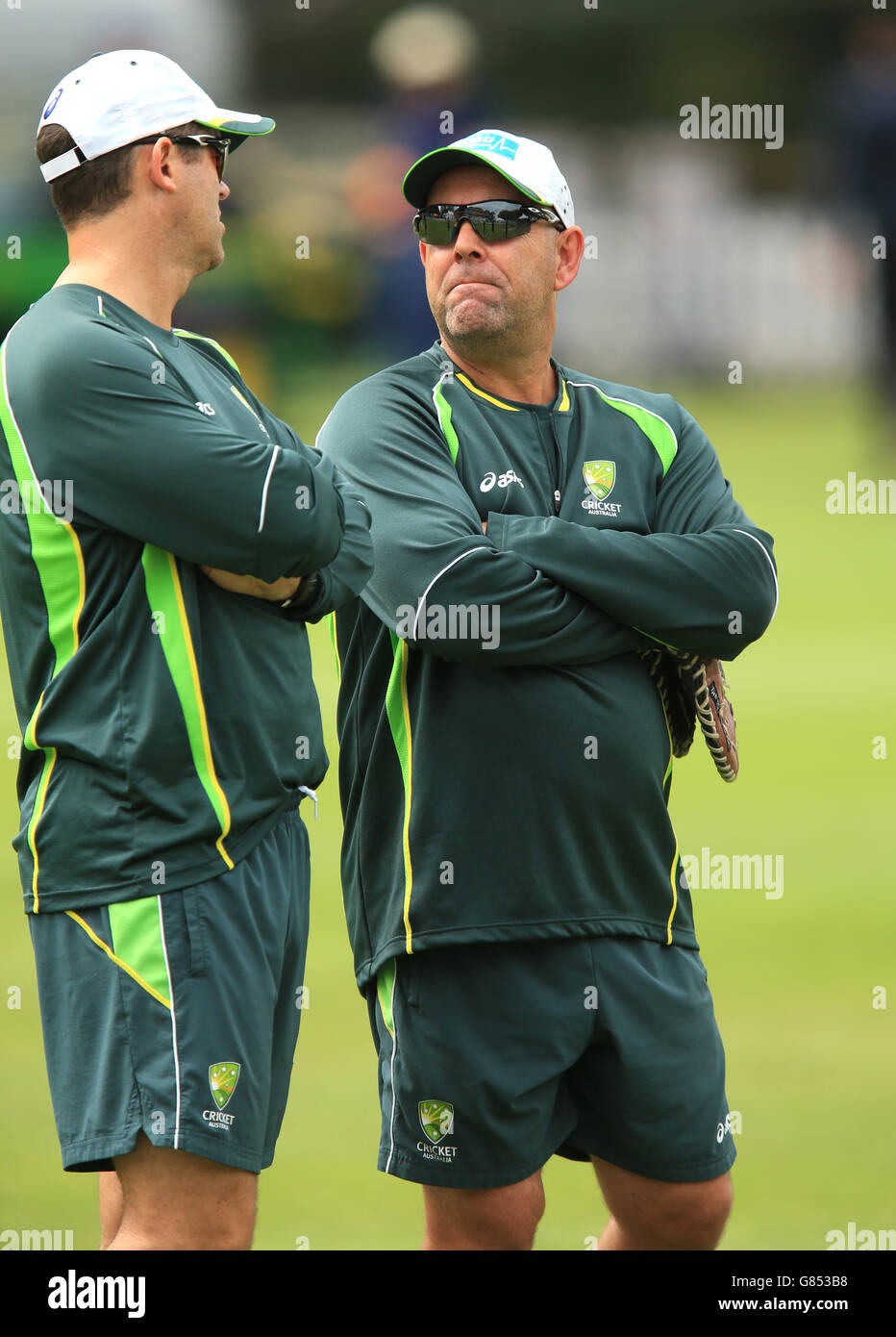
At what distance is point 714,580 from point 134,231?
139 centimetres

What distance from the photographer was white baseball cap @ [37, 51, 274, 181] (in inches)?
132

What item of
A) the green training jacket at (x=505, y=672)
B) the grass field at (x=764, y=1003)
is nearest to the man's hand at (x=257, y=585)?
the green training jacket at (x=505, y=672)

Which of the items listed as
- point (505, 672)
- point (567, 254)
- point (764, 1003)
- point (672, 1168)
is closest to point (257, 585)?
point (505, 672)

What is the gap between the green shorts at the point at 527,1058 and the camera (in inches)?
147

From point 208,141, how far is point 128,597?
94cm

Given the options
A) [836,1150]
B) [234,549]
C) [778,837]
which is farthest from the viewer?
[778,837]

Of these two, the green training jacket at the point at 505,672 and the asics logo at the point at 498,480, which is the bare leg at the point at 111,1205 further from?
the asics logo at the point at 498,480

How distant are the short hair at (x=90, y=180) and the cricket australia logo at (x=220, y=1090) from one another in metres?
1.59

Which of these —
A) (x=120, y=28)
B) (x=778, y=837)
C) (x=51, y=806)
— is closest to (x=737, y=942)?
(x=778, y=837)

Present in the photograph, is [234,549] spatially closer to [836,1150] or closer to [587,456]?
[587,456]

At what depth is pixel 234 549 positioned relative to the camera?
3242mm

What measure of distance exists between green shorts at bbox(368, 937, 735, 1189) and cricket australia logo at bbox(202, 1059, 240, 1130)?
2.03 feet

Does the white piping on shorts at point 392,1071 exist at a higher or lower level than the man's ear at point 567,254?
lower

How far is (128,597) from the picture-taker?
10.6 ft
